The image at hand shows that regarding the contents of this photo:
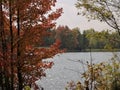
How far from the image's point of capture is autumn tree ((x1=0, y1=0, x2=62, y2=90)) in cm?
1652

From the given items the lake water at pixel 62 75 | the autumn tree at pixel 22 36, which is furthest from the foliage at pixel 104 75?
the autumn tree at pixel 22 36

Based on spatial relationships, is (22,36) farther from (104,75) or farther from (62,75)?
(62,75)

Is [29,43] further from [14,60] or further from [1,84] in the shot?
[1,84]

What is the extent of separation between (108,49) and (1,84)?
5.49 meters

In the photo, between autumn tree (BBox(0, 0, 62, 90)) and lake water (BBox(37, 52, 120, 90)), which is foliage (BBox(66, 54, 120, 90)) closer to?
lake water (BBox(37, 52, 120, 90))

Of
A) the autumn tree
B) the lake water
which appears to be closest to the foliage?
the lake water

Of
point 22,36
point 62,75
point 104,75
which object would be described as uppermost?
point 22,36

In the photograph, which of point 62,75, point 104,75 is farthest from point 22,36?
point 62,75

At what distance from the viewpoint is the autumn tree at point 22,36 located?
650 inches

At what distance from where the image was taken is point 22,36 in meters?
16.9

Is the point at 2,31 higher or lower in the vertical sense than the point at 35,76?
higher

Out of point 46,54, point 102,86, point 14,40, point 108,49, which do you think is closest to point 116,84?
point 102,86

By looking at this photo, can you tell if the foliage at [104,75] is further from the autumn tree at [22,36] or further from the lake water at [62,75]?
the autumn tree at [22,36]

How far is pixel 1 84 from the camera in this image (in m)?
17.0
